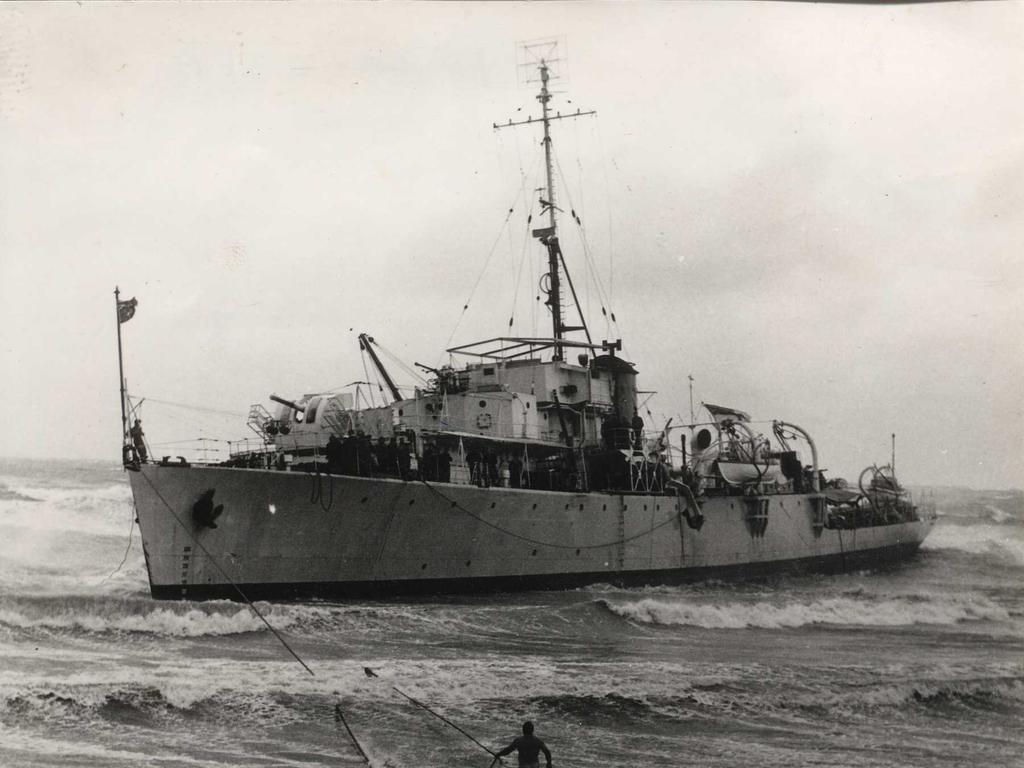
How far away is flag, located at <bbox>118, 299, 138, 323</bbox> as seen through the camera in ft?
48.8

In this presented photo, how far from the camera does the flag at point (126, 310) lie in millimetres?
14875

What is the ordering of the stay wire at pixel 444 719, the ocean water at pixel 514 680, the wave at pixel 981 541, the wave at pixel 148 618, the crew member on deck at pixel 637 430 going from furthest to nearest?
1. the wave at pixel 981 541
2. the crew member on deck at pixel 637 430
3. the wave at pixel 148 618
4. the ocean water at pixel 514 680
5. the stay wire at pixel 444 719

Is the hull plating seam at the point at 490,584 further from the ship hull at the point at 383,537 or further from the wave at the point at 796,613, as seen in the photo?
the wave at the point at 796,613

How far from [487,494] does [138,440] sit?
7183mm

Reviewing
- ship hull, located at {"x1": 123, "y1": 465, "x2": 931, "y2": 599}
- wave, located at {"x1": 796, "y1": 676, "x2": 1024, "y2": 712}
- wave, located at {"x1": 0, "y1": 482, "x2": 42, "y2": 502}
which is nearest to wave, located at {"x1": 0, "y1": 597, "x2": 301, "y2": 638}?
ship hull, located at {"x1": 123, "y1": 465, "x2": 931, "y2": 599}

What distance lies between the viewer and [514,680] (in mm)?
13031

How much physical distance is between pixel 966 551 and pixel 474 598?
106ft

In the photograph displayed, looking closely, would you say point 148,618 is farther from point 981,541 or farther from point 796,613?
point 981,541

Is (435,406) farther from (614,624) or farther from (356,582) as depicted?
(614,624)

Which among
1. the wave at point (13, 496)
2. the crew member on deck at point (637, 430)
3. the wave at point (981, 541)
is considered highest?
the crew member on deck at point (637, 430)

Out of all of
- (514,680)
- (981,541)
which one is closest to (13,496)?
(514,680)

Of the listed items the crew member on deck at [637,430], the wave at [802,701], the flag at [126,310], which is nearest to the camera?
the wave at [802,701]

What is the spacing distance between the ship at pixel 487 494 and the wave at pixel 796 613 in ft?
→ 9.07

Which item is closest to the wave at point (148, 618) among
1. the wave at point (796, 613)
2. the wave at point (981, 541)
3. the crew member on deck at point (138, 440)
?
the crew member on deck at point (138, 440)
